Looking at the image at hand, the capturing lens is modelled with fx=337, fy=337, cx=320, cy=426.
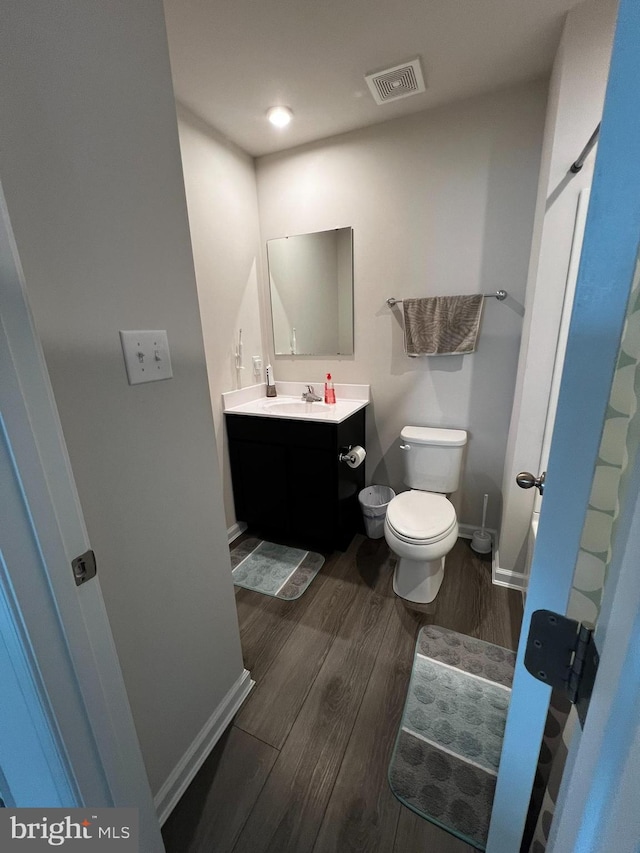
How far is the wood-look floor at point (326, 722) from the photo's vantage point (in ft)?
3.08

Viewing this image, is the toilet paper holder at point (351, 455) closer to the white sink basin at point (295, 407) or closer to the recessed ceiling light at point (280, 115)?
the white sink basin at point (295, 407)

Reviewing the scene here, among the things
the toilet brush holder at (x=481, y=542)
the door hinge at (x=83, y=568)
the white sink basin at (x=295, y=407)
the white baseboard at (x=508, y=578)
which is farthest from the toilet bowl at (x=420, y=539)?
the door hinge at (x=83, y=568)

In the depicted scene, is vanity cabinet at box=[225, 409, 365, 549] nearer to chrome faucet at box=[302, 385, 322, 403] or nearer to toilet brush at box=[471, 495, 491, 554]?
chrome faucet at box=[302, 385, 322, 403]

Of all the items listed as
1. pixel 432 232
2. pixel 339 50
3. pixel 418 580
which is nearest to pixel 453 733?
pixel 418 580

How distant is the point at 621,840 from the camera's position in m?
0.25

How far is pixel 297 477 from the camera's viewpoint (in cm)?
200

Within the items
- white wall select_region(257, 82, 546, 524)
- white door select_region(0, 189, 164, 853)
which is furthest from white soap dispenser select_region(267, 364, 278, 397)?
white door select_region(0, 189, 164, 853)

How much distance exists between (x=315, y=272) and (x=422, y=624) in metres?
2.12

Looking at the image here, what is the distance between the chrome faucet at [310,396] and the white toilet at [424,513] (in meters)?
0.63

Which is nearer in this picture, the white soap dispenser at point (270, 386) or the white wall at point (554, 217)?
the white wall at point (554, 217)

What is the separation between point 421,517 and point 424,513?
4 cm

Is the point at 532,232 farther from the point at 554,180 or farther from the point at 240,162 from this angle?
the point at 240,162

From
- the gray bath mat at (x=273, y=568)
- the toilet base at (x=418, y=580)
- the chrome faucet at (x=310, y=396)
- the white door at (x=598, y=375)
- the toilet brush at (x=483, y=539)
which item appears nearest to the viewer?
the white door at (x=598, y=375)

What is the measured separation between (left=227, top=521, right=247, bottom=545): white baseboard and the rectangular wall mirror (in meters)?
1.24
